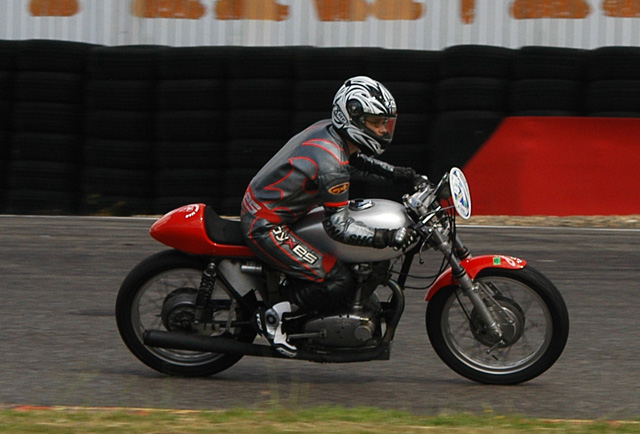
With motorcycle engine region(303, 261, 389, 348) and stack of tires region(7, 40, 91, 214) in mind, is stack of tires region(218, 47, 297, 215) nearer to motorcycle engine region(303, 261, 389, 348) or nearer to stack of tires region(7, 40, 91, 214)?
stack of tires region(7, 40, 91, 214)

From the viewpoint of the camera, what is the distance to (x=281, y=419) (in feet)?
16.1

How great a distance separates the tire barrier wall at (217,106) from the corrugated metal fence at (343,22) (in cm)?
73

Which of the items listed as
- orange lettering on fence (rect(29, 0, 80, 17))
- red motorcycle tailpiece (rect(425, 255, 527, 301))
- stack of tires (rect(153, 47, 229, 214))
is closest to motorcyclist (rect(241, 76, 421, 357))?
red motorcycle tailpiece (rect(425, 255, 527, 301))

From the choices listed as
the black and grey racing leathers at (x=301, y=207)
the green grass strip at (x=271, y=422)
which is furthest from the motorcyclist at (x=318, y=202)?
the green grass strip at (x=271, y=422)

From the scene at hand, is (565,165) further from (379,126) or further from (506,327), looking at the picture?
(379,126)

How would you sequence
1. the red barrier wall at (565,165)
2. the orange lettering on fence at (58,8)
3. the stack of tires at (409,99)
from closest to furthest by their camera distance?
1. the red barrier wall at (565,165)
2. the stack of tires at (409,99)
3. the orange lettering on fence at (58,8)

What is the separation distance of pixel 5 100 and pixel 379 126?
890 centimetres

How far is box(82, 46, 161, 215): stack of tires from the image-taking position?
13.6 m

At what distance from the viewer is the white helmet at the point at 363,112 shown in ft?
18.8

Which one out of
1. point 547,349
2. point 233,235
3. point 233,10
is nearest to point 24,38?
point 233,10

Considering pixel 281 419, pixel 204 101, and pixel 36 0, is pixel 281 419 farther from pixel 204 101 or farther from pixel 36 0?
pixel 36 0

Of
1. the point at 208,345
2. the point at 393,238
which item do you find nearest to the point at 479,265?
the point at 393,238

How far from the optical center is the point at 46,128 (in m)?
13.6

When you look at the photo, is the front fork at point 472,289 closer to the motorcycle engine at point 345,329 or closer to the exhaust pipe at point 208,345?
the motorcycle engine at point 345,329
